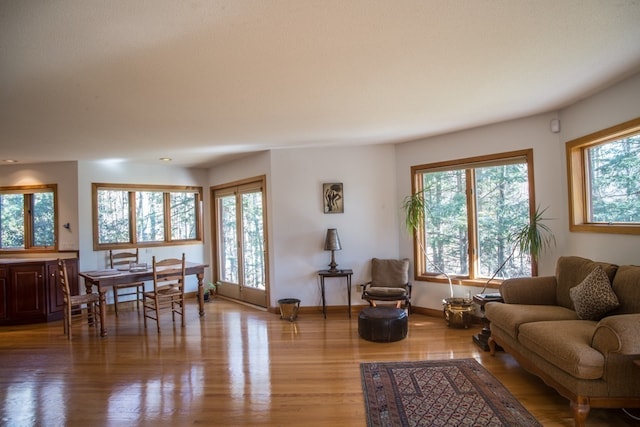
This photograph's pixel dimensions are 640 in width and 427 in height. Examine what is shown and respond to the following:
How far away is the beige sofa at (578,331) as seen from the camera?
220 centimetres

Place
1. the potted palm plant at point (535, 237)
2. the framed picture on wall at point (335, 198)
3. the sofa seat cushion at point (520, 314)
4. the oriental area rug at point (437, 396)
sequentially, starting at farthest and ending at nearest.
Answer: the framed picture on wall at point (335, 198) < the potted palm plant at point (535, 237) < the sofa seat cushion at point (520, 314) < the oriental area rug at point (437, 396)

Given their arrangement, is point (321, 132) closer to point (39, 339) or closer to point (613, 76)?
point (613, 76)

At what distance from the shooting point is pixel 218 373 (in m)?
3.30

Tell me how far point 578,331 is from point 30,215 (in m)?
7.21

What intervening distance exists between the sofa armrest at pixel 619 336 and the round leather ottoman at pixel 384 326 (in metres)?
1.95

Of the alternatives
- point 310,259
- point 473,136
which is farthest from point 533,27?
point 310,259

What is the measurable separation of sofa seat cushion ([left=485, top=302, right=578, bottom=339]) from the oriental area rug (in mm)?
418

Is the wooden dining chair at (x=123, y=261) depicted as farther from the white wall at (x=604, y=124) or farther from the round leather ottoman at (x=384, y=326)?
the white wall at (x=604, y=124)

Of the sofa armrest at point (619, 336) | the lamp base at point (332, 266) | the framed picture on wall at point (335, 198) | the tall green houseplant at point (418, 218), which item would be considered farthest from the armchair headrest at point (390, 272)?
the sofa armrest at point (619, 336)

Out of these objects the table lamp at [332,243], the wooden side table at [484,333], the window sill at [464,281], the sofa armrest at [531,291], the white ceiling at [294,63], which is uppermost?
the white ceiling at [294,63]

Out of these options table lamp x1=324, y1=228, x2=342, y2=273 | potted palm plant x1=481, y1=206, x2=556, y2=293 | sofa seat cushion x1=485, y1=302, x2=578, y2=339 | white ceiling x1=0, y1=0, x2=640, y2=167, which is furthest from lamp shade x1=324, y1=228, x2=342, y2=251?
sofa seat cushion x1=485, y1=302, x2=578, y2=339

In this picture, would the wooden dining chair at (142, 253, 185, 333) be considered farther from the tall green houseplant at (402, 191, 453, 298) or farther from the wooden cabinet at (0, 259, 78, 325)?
the tall green houseplant at (402, 191, 453, 298)

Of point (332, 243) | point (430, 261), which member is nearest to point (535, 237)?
point (430, 261)

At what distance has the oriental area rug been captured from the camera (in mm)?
2418
